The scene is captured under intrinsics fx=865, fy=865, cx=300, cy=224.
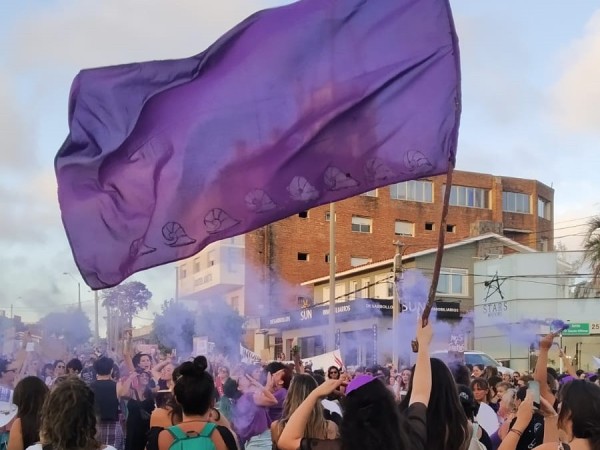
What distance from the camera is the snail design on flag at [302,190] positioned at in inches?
298

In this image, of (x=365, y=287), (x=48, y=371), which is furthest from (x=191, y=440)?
(x=365, y=287)

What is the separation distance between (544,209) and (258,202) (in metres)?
65.1

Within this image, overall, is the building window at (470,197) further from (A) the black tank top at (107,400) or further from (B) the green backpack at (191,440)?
(B) the green backpack at (191,440)

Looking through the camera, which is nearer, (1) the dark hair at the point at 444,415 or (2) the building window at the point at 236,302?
(1) the dark hair at the point at 444,415

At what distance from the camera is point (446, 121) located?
24.3ft

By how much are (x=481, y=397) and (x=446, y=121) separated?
312 cm

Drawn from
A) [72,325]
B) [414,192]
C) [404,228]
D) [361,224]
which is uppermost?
[414,192]

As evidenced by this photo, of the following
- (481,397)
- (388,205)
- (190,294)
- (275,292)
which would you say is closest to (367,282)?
(275,292)

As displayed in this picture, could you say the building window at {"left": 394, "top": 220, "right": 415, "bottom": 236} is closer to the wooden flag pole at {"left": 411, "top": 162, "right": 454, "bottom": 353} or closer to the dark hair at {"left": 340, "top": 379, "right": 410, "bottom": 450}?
the wooden flag pole at {"left": 411, "top": 162, "right": 454, "bottom": 353}

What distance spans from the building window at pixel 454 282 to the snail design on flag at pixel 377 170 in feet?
145

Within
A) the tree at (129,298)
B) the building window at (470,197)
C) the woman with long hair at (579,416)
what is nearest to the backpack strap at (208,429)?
Result: the woman with long hair at (579,416)

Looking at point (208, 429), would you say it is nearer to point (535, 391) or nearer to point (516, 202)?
point (535, 391)

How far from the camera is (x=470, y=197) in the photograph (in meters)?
65.6

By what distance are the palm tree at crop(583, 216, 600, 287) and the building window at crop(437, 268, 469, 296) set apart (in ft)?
62.3
